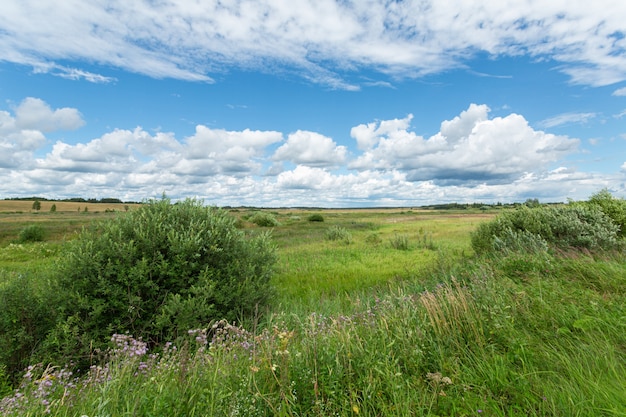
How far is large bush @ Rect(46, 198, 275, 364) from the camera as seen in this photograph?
222 inches

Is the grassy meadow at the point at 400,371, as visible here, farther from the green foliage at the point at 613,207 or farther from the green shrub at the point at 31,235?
the green shrub at the point at 31,235

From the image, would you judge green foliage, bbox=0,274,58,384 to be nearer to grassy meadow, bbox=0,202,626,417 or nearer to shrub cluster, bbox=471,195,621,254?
grassy meadow, bbox=0,202,626,417

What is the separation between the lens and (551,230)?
12953mm

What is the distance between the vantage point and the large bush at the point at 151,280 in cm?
563

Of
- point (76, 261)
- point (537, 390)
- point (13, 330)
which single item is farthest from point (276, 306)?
point (537, 390)

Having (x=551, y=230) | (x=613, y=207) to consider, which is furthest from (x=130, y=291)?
(x=613, y=207)

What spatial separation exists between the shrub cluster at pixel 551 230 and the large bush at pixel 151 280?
9.52 metres

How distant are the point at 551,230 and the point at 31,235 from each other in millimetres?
39646

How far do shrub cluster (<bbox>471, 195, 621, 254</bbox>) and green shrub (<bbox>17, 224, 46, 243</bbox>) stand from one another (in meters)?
36.7

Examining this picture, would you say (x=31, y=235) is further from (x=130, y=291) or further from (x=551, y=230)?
(x=551, y=230)

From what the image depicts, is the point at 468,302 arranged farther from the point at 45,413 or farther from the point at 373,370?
the point at 45,413

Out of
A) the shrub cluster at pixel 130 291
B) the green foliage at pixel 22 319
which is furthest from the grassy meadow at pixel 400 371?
the shrub cluster at pixel 130 291

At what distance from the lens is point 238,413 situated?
2693mm

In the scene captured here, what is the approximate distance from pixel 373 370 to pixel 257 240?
207 inches
